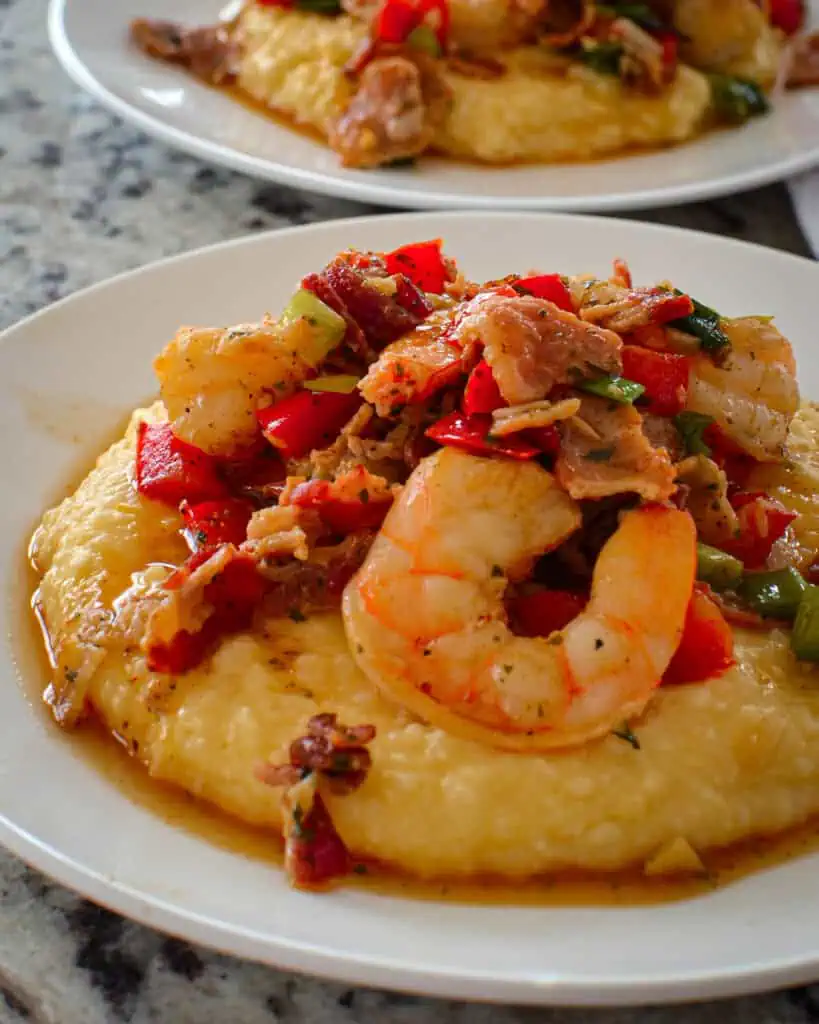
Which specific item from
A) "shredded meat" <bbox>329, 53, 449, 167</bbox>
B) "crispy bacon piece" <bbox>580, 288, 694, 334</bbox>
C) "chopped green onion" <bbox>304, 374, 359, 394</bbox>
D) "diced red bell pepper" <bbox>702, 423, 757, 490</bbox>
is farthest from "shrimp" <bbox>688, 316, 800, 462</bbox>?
"shredded meat" <bbox>329, 53, 449, 167</bbox>

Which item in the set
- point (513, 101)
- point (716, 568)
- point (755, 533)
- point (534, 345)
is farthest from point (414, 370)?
point (513, 101)

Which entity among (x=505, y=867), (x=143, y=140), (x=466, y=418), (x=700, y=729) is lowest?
(x=143, y=140)

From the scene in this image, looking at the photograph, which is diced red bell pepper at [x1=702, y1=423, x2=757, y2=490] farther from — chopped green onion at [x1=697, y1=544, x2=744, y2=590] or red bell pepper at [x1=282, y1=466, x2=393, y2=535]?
red bell pepper at [x1=282, y1=466, x2=393, y2=535]

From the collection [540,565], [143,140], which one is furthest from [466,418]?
[143,140]

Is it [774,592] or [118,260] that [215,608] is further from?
[118,260]

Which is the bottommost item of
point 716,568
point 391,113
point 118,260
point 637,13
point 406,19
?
point 118,260

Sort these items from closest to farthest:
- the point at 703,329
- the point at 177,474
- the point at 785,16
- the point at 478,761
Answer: the point at 478,761 < the point at 703,329 < the point at 177,474 < the point at 785,16

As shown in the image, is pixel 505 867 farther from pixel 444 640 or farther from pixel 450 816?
pixel 444 640
